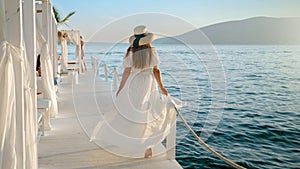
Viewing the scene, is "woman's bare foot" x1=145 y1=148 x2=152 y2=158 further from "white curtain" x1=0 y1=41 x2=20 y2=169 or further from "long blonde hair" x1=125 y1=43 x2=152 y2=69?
"white curtain" x1=0 y1=41 x2=20 y2=169

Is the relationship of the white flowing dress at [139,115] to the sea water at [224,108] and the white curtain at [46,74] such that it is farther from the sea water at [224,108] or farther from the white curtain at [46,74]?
the white curtain at [46,74]

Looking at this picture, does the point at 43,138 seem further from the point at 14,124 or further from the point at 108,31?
the point at 14,124

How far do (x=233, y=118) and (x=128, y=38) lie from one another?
8.56 m

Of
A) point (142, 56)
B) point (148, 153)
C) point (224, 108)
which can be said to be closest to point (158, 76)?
point (142, 56)

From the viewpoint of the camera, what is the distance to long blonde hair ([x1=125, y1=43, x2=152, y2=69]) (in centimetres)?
309

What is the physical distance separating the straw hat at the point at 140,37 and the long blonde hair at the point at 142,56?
42 mm

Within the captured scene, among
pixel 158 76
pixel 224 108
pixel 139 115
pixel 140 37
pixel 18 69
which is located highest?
pixel 140 37

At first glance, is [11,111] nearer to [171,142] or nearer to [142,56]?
[142,56]

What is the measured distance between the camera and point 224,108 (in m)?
11.2

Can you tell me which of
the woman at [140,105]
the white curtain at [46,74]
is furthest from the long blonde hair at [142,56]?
the white curtain at [46,74]

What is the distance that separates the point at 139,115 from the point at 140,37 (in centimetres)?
74

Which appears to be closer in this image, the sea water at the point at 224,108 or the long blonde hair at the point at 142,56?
the long blonde hair at the point at 142,56

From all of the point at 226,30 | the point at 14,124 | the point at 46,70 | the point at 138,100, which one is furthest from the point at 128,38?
the point at 226,30

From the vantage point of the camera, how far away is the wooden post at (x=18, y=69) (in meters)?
2.01
